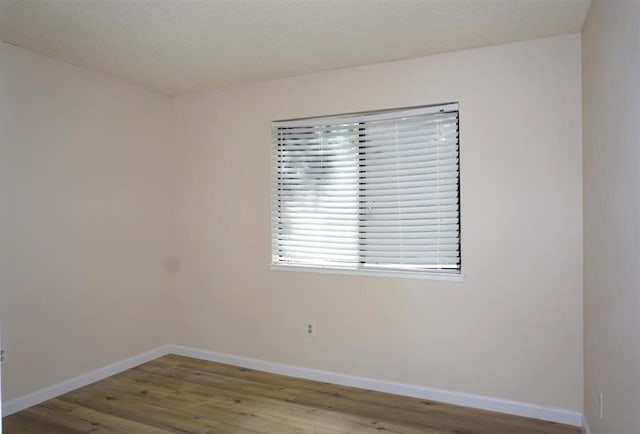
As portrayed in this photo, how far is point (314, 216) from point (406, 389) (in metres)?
1.60

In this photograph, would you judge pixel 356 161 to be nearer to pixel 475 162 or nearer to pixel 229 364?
pixel 475 162

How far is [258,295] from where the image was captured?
13.8ft

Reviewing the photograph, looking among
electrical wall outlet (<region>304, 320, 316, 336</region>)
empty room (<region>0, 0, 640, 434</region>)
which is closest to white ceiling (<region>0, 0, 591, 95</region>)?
empty room (<region>0, 0, 640, 434</region>)

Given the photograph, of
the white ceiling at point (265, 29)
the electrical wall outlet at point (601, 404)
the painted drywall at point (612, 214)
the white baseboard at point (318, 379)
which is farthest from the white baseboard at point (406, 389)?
the white ceiling at point (265, 29)

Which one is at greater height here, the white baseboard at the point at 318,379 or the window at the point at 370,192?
the window at the point at 370,192

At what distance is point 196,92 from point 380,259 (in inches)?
97.0

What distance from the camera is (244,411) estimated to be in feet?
11.0

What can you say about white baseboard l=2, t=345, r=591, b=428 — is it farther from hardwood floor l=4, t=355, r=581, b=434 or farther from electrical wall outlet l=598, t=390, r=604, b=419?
electrical wall outlet l=598, t=390, r=604, b=419

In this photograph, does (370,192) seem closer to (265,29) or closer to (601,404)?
(265,29)

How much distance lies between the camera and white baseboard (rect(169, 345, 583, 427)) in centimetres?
313

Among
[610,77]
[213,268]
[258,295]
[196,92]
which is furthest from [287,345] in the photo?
[610,77]

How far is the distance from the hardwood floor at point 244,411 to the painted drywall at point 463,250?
0.23 metres

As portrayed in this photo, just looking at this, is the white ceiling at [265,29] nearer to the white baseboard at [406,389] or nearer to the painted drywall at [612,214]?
the painted drywall at [612,214]

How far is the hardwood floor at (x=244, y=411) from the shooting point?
3062 mm
